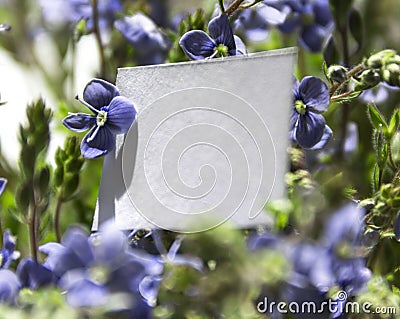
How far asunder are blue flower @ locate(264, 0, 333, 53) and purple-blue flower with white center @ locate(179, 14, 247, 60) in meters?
0.25

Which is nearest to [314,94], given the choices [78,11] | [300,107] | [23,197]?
[300,107]

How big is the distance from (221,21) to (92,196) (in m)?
0.30

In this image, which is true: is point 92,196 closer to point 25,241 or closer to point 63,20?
point 25,241

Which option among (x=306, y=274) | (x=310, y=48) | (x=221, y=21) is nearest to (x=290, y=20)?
(x=310, y=48)

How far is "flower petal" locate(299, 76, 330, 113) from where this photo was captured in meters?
0.49

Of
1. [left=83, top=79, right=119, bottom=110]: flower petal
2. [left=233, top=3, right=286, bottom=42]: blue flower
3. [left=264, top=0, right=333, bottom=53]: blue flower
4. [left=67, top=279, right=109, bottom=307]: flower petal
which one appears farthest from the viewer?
[left=264, top=0, right=333, bottom=53]: blue flower

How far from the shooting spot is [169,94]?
492mm

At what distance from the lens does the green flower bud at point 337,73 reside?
482 mm

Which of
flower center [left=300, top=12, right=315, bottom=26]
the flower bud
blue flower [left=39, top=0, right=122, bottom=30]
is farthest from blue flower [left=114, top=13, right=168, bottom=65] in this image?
the flower bud

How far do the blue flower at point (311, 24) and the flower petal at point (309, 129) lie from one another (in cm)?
26

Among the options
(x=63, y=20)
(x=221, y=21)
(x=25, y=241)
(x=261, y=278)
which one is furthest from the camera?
(x=63, y=20)

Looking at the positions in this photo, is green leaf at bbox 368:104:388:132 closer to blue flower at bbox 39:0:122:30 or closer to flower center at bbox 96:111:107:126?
flower center at bbox 96:111:107:126

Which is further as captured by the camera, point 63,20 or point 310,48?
point 63,20

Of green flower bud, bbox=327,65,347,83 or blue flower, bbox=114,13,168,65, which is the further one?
blue flower, bbox=114,13,168,65
